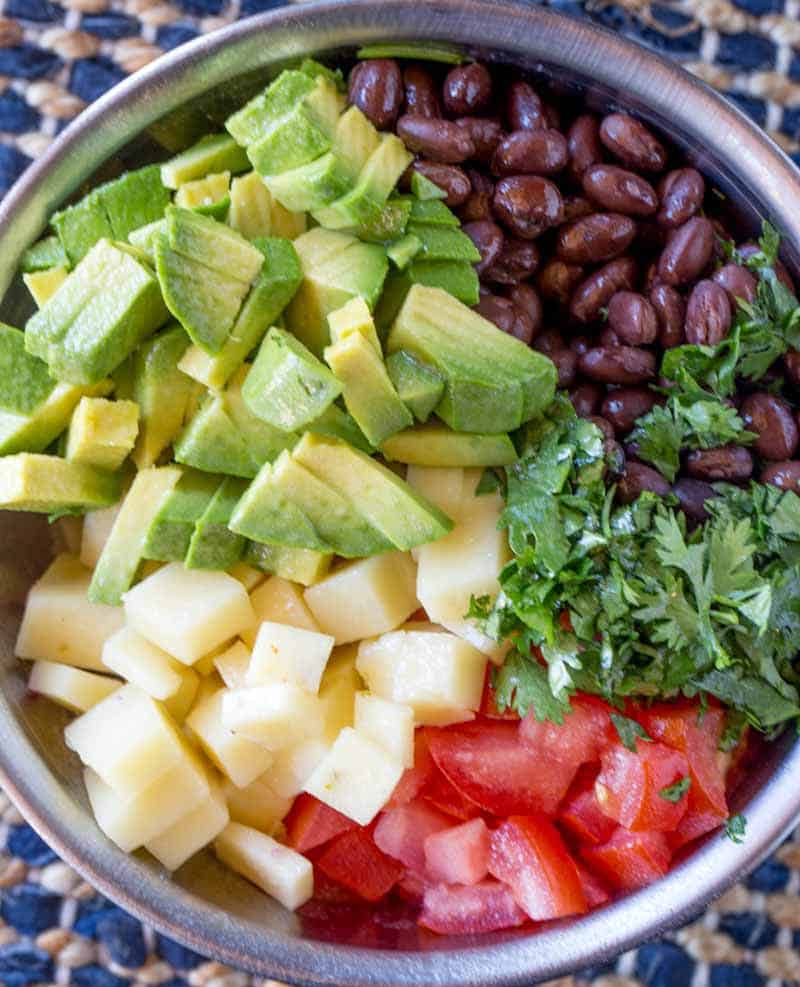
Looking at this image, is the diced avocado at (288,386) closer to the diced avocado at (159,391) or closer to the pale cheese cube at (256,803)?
the diced avocado at (159,391)

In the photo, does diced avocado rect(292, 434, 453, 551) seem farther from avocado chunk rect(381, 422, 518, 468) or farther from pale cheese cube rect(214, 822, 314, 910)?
pale cheese cube rect(214, 822, 314, 910)

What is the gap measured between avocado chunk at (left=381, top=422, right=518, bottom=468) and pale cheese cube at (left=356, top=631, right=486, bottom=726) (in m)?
0.28

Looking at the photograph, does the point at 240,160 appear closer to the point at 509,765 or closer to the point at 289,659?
the point at 289,659

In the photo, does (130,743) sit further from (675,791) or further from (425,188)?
(425,188)

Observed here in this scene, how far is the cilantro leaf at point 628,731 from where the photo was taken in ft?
5.86

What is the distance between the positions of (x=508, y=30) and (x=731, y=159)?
403 mm

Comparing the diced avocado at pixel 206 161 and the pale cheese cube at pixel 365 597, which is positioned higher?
the diced avocado at pixel 206 161

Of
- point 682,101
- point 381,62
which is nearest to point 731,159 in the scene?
point 682,101

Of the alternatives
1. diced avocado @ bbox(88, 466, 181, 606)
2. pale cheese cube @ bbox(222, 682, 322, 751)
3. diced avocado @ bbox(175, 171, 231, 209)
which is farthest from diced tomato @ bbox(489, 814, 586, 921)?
diced avocado @ bbox(175, 171, 231, 209)

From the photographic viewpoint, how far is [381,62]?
72.5 inches

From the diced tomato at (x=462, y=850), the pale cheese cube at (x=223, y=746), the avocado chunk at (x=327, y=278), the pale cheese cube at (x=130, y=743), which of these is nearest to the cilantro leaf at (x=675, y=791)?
the diced tomato at (x=462, y=850)

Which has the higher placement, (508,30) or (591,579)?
(508,30)

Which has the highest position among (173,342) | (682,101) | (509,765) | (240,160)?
(682,101)

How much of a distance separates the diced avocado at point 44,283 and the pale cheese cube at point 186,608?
0.47 metres
